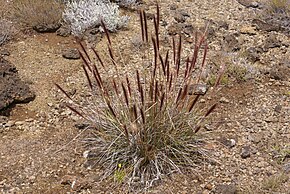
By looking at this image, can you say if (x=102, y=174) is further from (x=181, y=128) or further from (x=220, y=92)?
(x=220, y=92)

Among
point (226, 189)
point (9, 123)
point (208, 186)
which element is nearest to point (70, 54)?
point (9, 123)

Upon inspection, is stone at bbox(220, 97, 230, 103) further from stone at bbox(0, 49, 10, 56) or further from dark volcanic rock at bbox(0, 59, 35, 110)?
stone at bbox(0, 49, 10, 56)

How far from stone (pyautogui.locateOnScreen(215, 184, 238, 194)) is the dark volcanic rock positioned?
204cm

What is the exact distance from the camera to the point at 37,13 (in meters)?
5.80

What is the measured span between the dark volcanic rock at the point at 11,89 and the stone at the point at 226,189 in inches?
80.5

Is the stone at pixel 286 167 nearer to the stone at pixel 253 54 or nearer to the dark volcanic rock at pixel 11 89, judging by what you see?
the stone at pixel 253 54

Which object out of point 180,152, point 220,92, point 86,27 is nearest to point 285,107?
point 220,92

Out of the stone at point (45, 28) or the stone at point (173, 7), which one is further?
the stone at point (173, 7)

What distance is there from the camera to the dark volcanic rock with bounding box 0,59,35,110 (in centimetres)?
465

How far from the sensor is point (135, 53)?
5484 mm

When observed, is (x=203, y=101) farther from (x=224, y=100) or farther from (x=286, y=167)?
(x=286, y=167)

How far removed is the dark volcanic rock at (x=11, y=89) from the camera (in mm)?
4652

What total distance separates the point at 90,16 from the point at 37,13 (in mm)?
618

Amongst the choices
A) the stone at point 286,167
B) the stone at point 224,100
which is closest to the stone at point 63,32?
the stone at point 224,100
